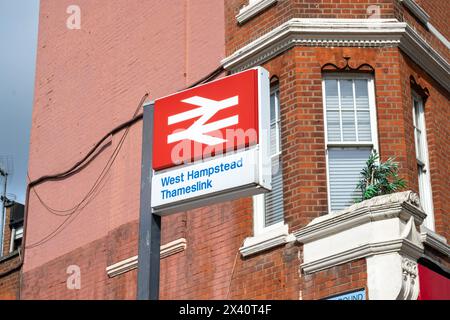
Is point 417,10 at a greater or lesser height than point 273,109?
greater

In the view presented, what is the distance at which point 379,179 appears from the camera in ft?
42.8

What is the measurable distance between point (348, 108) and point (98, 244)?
238 inches

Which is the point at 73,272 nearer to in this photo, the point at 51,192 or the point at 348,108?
the point at 51,192

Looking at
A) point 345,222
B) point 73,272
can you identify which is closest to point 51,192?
point 73,272

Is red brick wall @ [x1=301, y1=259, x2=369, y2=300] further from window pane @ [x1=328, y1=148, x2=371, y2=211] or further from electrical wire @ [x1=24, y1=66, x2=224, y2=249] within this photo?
electrical wire @ [x1=24, y1=66, x2=224, y2=249]

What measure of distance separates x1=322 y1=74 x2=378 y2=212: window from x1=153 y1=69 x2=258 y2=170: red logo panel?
4596 millimetres

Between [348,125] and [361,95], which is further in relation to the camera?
[361,95]

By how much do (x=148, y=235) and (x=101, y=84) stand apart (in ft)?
33.9

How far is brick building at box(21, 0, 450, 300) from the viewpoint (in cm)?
1255

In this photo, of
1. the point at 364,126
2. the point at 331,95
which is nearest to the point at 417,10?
the point at 331,95

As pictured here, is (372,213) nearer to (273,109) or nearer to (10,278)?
(273,109)

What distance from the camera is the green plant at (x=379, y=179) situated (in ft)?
42.1

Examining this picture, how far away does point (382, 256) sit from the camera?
39.4ft

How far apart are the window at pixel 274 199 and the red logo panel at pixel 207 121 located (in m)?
4.61
